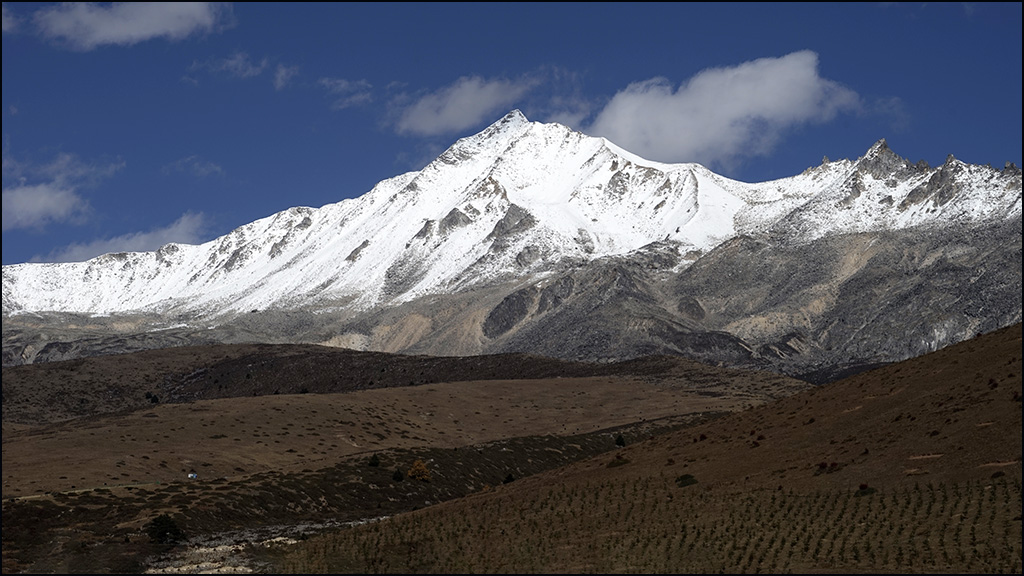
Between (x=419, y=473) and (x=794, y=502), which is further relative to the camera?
(x=419, y=473)

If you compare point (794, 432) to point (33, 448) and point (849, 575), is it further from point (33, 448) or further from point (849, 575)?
point (33, 448)

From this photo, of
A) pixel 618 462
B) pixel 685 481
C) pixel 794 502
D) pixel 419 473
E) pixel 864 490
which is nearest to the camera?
pixel 864 490

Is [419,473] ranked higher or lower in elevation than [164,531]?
lower

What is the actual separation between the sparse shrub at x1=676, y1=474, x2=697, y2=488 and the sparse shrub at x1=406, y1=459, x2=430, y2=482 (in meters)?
32.1

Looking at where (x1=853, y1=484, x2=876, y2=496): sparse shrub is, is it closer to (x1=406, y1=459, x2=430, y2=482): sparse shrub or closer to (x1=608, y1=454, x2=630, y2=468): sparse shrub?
(x1=608, y1=454, x2=630, y2=468): sparse shrub

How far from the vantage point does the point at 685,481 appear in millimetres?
68875

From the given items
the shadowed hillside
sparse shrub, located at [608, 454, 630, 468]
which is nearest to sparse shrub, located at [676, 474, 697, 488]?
the shadowed hillside

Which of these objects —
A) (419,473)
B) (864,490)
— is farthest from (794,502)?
(419,473)

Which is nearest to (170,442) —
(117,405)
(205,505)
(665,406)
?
(205,505)

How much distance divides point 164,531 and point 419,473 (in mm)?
32840

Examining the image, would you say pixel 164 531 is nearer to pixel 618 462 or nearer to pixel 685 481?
pixel 618 462

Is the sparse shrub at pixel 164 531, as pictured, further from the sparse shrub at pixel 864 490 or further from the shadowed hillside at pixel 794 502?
the sparse shrub at pixel 864 490

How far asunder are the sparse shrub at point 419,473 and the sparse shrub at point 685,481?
32.1m

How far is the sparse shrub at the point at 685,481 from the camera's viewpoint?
68375 millimetres
